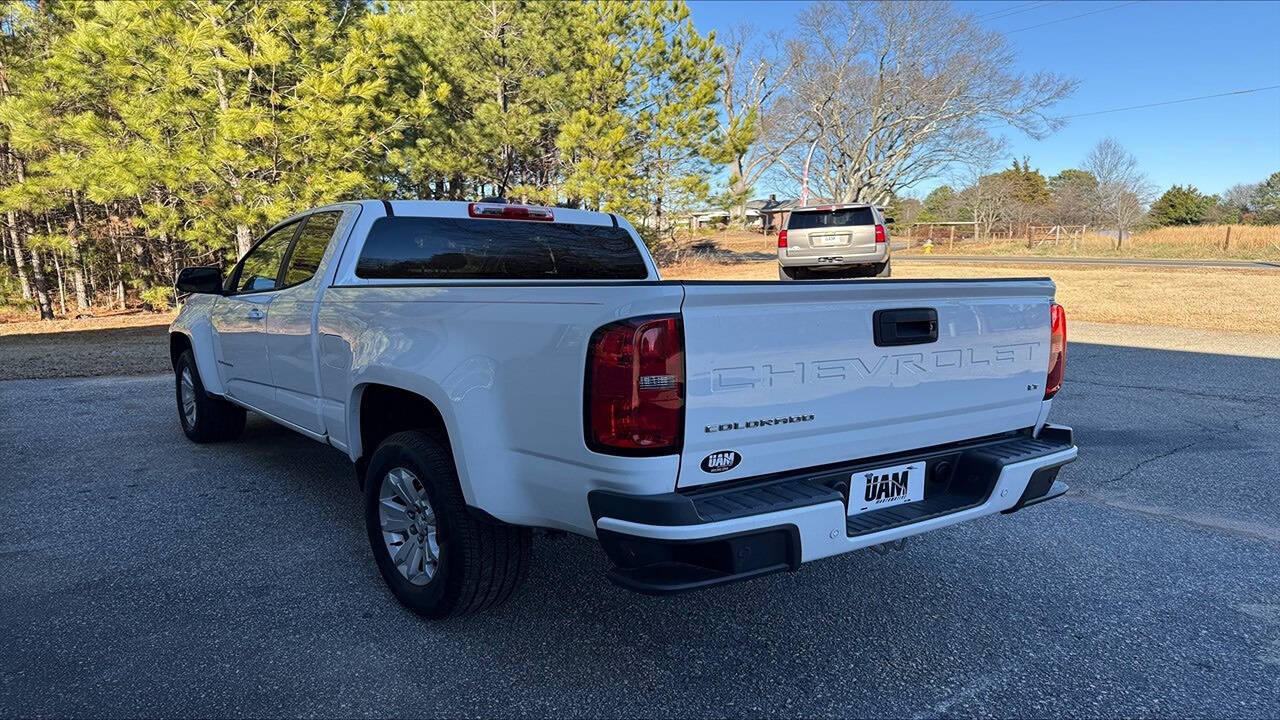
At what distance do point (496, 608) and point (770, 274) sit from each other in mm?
21509

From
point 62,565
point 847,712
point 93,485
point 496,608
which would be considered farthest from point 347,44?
point 847,712

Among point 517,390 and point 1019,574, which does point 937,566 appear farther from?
point 517,390

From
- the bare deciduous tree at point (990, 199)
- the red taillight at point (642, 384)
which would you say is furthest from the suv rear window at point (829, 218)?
the bare deciduous tree at point (990, 199)

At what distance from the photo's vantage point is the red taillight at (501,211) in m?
4.24

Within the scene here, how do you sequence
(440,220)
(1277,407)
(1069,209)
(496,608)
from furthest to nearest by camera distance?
(1069,209) < (1277,407) < (440,220) < (496,608)

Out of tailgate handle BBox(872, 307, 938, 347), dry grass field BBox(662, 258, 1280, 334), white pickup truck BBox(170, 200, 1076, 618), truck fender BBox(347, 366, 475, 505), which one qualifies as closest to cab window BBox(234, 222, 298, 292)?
white pickup truck BBox(170, 200, 1076, 618)

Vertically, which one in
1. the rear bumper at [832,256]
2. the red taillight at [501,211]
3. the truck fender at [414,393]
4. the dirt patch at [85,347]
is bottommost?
the dirt patch at [85,347]

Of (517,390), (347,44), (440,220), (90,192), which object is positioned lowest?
A: (517,390)

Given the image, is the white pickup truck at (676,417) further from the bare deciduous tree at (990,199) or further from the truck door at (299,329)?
the bare deciduous tree at (990,199)

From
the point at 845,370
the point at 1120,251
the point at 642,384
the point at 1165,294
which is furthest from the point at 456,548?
the point at 1120,251

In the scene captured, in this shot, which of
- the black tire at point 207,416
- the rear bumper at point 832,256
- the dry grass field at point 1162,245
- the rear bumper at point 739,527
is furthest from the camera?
the dry grass field at point 1162,245

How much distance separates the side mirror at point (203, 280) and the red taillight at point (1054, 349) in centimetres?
477

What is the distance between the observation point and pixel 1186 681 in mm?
2705

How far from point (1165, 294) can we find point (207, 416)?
18.4 metres
